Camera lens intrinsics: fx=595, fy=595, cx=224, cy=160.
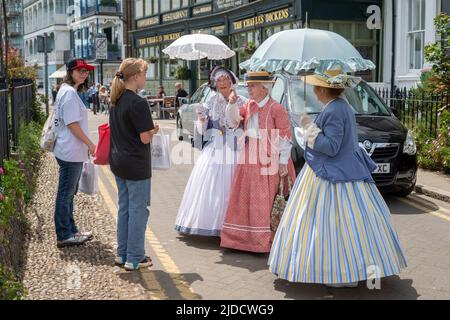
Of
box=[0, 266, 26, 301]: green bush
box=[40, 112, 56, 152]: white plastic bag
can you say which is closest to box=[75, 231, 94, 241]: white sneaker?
box=[40, 112, 56, 152]: white plastic bag

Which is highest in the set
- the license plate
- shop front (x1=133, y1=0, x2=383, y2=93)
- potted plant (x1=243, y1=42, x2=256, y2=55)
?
shop front (x1=133, y1=0, x2=383, y2=93)

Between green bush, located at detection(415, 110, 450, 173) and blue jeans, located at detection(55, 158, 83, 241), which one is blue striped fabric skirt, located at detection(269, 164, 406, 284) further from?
green bush, located at detection(415, 110, 450, 173)

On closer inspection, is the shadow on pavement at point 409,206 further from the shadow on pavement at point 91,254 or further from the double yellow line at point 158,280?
the shadow on pavement at point 91,254

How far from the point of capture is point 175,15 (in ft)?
110

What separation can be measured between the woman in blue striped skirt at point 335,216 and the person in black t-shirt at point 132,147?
1291 millimetres

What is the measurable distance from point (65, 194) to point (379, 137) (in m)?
4.50

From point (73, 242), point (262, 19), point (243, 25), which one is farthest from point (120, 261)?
point (243, 25)

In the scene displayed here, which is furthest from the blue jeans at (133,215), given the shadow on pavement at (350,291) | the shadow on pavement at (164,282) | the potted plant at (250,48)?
the potted plant at (250,48)

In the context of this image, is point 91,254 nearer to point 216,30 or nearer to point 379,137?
point 379,137

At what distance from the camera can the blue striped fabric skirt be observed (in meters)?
4.58

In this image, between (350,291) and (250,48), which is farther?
(250,48)

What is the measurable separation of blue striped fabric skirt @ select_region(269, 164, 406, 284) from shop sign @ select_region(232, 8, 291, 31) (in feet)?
57.4

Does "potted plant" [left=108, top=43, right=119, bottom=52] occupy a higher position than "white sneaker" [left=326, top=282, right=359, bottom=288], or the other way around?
"potted plant" [left=108, top=43, right=119, bottom=52]

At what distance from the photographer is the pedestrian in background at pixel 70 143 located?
18.9 feet
